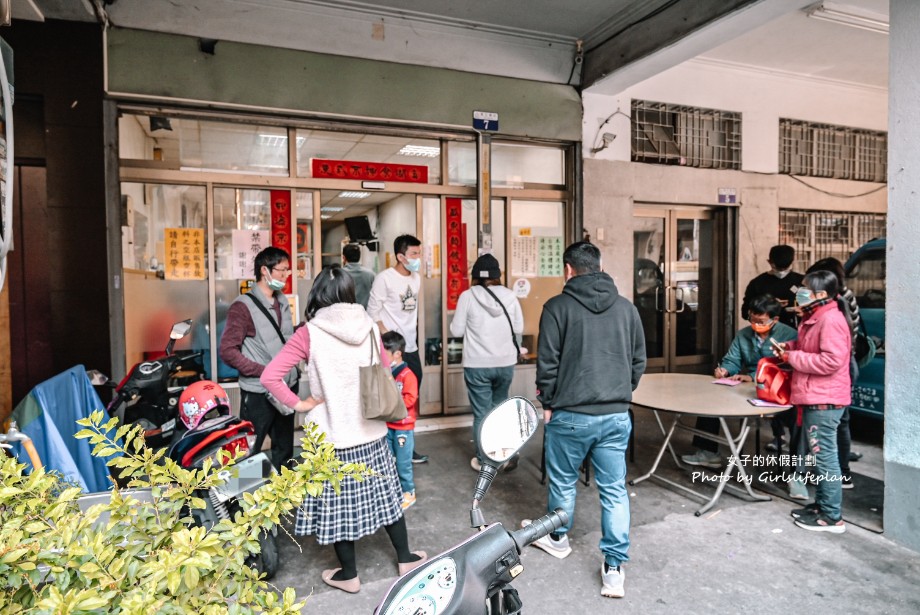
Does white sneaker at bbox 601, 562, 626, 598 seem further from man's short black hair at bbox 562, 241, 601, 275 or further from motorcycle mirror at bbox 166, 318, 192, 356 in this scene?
motorcycle mirror at bbox 166, 318, 192, 356

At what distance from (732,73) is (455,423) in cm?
A: 546

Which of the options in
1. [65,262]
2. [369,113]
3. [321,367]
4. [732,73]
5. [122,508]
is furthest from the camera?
[732,73]

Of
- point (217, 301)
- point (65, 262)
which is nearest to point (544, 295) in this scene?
point (217, 301)

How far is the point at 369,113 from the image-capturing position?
18.4 feet

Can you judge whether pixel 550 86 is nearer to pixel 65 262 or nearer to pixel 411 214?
pixel 411 214

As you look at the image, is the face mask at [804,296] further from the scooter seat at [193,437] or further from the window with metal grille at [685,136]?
the window with metal grille at [685,136]

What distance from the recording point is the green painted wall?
4.86 metres

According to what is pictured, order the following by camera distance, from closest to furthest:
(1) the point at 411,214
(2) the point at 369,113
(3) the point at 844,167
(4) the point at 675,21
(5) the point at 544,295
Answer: (4) the point at 675,21
(2) the point at 369,113
(1) the point at 411,214
(5) the point at 544,295
(3) the point at 844,167

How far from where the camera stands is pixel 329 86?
5445 millimetres

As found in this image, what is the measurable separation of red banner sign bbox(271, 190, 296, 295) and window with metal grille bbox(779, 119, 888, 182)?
623 cm

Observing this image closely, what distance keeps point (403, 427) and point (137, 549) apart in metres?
2.74

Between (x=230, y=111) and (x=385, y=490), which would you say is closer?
(x=385, y=490)

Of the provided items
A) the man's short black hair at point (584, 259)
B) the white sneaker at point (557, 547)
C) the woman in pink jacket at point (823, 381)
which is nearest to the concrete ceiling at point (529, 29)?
the woman in pink jacket at point (823, 381)

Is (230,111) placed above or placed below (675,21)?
below
